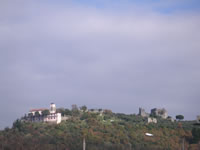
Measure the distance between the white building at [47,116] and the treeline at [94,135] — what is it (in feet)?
4.87

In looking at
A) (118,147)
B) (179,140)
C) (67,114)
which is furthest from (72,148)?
(67,114)

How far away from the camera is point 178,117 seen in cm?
5922

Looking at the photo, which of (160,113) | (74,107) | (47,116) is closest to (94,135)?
(47,116)

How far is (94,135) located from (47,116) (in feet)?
41.7

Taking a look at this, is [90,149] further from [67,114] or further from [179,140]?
[67,114]

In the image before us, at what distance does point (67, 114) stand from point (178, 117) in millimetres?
21013

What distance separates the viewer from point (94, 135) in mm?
34875

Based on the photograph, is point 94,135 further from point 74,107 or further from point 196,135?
point 74,107

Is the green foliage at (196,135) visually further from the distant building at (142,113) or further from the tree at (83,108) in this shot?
the distant building at (142,113)

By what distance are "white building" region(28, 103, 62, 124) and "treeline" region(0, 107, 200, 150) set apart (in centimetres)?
148

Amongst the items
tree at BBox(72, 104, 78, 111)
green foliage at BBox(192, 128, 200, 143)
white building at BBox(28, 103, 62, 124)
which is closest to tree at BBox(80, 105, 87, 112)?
tree at BBox(72, 104, 78, 111)

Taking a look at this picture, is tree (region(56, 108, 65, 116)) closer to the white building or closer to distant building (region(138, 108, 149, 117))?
the white building

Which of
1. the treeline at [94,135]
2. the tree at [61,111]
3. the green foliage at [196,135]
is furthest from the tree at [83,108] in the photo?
the green foliage at [196,135]

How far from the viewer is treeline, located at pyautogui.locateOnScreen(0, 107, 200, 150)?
28.1 m
